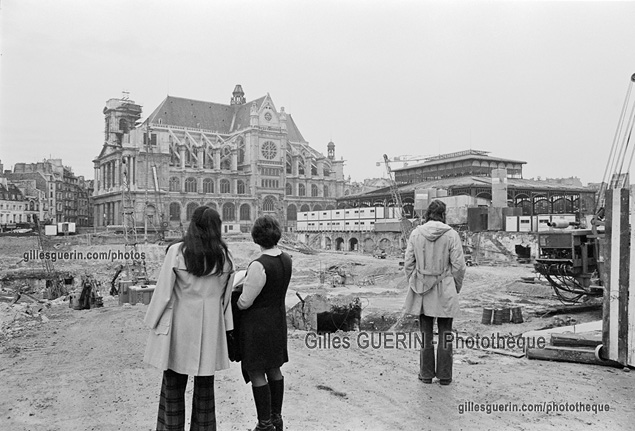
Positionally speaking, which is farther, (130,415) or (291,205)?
(291,205)

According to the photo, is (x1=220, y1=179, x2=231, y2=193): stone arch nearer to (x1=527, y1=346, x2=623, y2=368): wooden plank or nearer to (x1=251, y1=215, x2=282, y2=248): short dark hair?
(x1=527, y1=346, x2=623, y2=368): wooden plank

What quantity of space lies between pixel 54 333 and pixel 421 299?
8.30 meters

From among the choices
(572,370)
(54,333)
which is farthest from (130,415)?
(54,333)

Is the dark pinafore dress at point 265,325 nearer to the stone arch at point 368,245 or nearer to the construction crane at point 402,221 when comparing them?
the construction crane at point 402,221

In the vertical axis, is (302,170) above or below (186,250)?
above

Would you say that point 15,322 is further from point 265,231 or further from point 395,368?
point 265,231

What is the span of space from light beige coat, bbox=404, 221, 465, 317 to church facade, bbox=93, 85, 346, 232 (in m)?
66.8

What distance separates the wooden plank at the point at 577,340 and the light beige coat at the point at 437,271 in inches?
103

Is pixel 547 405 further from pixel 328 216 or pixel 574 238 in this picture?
pixel 328 216

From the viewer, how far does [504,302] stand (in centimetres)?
1919

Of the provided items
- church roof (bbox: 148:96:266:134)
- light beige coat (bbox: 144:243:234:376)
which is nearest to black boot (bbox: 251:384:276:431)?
light beige coat (bbox: 144:243:234:376)

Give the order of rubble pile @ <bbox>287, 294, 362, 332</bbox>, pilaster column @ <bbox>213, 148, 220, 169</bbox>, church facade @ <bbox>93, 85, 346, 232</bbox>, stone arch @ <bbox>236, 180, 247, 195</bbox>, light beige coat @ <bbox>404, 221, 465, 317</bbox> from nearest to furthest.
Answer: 1. light beige coat @ <bbox>404, 221, 465, 317</bbox>
2. rubble pile @ <bbox>287, 294, 362, 332</bbox>
3. church facade @ <bbox>93, 85, 346, 232</bbox>
4. pilaster column @ <bbox>213, 148, 220, 169</bbox>
5. stone arch @ <bbox>236, 180, 247, 195</bbox>

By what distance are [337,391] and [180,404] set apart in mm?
2230

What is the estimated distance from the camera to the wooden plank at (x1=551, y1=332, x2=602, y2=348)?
7.29 metres
